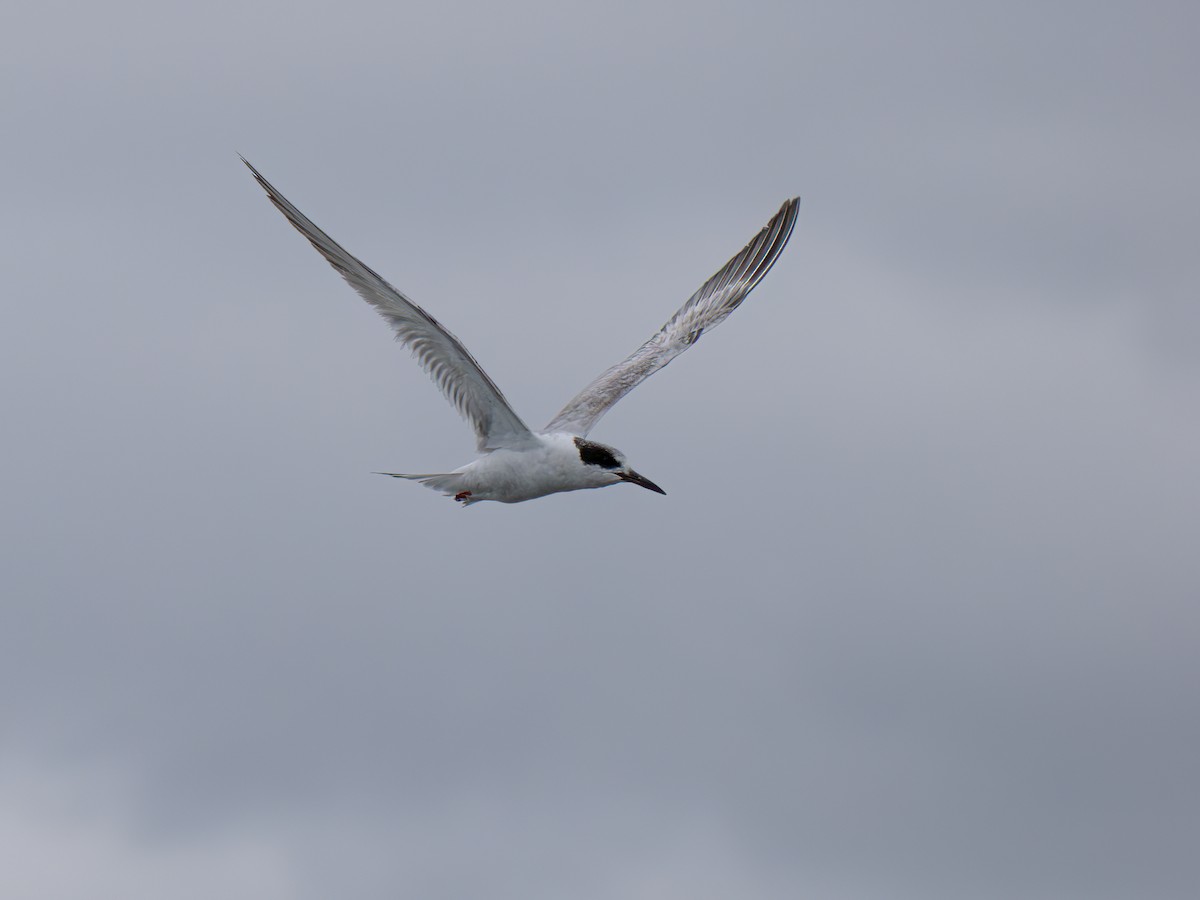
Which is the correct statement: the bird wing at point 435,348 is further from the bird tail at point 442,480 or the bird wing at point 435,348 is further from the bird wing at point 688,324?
the bird wing at point 688,324

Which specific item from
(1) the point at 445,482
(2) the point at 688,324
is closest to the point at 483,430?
(1) the point at 445,482

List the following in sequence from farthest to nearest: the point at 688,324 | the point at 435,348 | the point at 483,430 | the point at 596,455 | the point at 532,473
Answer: the point at 688,324, the point at 483,430, the point at 596,455, the point at 532,473, the point at 435,348

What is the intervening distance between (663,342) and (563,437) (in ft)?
21.3

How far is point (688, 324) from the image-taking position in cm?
3016

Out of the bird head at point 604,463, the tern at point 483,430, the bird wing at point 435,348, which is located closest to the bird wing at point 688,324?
the tern at point 483,430

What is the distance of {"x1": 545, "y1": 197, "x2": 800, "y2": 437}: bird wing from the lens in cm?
2681

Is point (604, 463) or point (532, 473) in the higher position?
point (532, 473)

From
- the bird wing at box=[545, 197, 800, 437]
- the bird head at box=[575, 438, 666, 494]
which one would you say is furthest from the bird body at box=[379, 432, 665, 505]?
the bird wing at box=[545, 197, 800, 437]

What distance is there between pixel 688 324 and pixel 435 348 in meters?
8.23

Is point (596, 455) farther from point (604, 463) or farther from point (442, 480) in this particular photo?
point (442, 480)

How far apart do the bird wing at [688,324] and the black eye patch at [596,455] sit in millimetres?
2265

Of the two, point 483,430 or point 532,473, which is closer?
point 532,473

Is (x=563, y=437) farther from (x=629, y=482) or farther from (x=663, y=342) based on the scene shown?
(x=663, y=342)

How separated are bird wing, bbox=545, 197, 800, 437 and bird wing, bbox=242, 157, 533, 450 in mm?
2491
